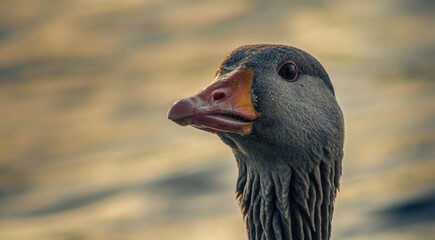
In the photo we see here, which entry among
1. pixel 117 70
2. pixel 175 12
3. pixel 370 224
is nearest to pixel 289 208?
pixel 370 224

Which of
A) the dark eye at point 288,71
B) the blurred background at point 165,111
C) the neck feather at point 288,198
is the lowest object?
the neck feather at point 288,198

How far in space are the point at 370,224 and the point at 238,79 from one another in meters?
6.01

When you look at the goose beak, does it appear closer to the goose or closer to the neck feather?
the goose

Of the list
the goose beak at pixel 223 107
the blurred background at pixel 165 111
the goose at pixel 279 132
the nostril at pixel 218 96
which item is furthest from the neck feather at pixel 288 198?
the blurred background at pixel 165 111

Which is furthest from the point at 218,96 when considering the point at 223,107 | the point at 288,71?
the point at 288,71

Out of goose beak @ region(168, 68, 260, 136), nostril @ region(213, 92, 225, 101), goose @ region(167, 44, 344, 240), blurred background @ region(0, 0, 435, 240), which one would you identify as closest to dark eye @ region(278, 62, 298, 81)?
goose @ region(167, 44, 344, 240)

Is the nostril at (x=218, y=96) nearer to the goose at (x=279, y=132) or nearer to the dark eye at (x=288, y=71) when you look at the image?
the goose at (x=279, y=132)

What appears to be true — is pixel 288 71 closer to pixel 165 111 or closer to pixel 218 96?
pixel 218 96

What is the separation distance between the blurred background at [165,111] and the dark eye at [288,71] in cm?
535

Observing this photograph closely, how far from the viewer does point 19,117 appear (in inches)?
575

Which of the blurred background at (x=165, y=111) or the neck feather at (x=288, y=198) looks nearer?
the neck feather at (x=288, y=198)

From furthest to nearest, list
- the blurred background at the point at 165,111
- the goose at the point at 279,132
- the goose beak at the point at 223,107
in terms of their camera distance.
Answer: the blurred background at the point at 165,111
the goose at the point at 279,132
the goose beak at the point at 223,107

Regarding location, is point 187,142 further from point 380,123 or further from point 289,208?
point 289,208

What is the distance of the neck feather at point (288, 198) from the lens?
19.6 feet
